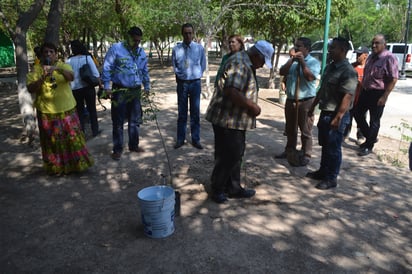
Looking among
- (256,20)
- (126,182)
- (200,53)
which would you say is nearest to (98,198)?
(126,182)

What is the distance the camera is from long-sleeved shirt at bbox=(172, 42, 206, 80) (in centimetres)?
530

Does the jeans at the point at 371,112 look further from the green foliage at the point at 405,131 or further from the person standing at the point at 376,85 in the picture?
the green foliage at the point at 405,131

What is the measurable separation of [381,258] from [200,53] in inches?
149

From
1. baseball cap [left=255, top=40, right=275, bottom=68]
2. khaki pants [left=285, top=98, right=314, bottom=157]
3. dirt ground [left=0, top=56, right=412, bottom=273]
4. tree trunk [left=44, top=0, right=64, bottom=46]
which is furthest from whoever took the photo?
tree trunk [left=44, top=0, right=64, bottom=46]

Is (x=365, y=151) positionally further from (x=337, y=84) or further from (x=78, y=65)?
(x=78, y=65)

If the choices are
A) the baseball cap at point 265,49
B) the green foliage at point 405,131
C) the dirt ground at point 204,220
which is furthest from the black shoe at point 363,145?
the baseball cap at point 265,49

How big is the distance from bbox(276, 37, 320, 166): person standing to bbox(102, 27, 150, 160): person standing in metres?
1.92

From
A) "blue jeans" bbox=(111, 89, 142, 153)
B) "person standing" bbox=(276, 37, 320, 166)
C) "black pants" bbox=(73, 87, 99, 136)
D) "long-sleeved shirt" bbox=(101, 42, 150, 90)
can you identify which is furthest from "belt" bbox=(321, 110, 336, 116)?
"black pants" bbox=(73, 87, 99, 136)

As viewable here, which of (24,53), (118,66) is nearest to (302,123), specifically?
(118,66)

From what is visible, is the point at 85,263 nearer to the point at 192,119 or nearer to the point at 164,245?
the point at 164,245

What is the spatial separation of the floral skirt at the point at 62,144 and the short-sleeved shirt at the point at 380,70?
4.26m

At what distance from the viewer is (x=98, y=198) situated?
13.0 feet

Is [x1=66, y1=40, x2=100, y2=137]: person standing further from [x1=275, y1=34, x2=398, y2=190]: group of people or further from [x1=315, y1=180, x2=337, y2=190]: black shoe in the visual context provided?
[x1=315, y1=180, x2=337, y2=190]: black shoe

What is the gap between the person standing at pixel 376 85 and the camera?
523cm
